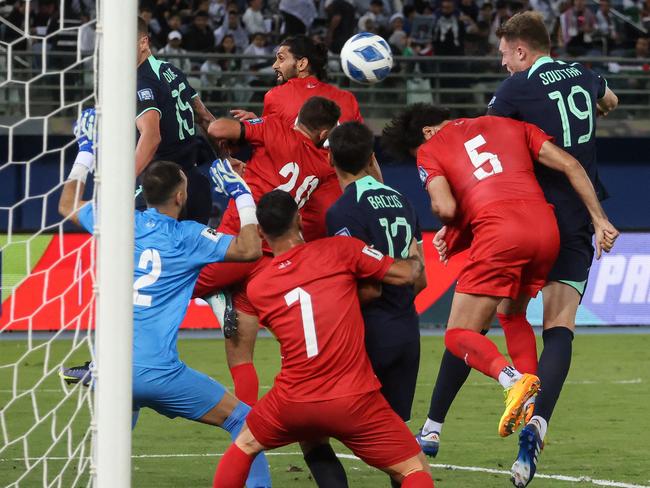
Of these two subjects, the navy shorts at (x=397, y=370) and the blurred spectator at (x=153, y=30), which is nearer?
the navy shorts at (x=397, y=370)

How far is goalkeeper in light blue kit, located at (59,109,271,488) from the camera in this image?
19.3ft

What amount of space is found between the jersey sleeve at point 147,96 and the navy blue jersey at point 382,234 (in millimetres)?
1969

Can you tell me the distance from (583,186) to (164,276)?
216cm

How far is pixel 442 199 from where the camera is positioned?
6.19m

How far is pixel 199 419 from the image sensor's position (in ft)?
20.0

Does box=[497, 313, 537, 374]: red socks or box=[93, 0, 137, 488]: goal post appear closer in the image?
box=[93, 0, 137, 488]: goal post

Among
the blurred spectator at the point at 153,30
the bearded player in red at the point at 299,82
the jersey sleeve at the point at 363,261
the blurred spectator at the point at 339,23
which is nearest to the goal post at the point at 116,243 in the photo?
the jersey sleeve at the point at 363,261

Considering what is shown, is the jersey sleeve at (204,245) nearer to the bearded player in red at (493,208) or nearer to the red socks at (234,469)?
the red socks at (234,469)

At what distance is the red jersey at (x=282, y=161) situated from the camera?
729cm

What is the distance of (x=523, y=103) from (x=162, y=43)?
1331 cm

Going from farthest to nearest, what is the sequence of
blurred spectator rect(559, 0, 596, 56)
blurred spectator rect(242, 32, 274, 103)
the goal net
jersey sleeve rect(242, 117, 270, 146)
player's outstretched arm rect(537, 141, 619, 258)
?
blurred spectator rect(559, 0, 596, 56) → blurred spectator rect(242, 32, 274, 103) → jersey sleeve rect(242, 117, 270, 146) → player's outstretched arm rect(537, 141, 619, 258) → the goal net

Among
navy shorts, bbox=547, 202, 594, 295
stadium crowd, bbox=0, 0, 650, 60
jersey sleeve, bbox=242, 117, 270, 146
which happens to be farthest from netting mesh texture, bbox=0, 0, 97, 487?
navy shorts, bbox=547, 202, 594, 295

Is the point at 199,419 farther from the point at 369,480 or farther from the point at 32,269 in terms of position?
the point at 32,269

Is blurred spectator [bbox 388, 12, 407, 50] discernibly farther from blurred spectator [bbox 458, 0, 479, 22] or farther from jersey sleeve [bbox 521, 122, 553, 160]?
jersey sleeve [bbox 521, 122, 553, 160]
